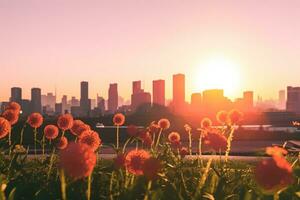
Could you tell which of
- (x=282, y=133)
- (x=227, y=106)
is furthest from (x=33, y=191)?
(x=227, y=106)

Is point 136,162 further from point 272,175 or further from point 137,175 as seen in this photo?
point 272,175

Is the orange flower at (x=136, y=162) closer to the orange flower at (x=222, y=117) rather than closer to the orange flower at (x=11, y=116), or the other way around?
the orange flower at (x=11, y=116)

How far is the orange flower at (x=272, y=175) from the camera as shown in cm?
243

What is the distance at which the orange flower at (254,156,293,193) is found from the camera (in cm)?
243

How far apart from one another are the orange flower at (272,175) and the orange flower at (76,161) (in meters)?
0.84

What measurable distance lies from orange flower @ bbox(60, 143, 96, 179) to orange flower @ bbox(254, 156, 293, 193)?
0.84 metres

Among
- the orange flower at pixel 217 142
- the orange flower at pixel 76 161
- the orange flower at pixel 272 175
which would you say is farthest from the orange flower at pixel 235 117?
the orange flower at pixel 76 161

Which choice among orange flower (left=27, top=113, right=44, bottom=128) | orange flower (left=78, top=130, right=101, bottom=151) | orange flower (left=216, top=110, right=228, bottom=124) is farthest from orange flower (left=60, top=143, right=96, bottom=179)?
orange flower (left=27, top=113, right=44, bottom=128)

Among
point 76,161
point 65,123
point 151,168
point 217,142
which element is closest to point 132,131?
point 65,123

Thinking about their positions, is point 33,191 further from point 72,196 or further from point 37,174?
point 37,174

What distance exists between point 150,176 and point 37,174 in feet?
11.9

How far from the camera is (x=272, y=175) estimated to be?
95.9 inches

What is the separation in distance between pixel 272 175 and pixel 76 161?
96 centimetres

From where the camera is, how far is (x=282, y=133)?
36.6 metres
